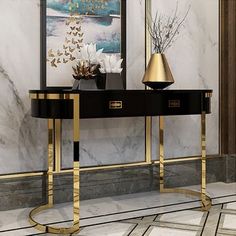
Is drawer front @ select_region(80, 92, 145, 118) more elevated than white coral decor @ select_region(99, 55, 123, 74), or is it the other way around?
white coral decor @ select_region(99, 55, 123, 74)

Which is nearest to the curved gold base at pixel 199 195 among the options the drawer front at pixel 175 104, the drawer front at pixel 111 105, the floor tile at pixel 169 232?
the floor tile at pixel 169 232

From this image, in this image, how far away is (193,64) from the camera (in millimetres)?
3062

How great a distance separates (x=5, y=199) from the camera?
2.46m

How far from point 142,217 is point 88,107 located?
0.68m

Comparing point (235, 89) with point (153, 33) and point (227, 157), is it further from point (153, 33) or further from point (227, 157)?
point (153, 33)

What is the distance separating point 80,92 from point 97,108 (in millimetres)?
119

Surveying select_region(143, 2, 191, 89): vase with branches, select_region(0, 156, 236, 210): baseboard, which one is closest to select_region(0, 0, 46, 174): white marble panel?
select_region(0, 156, 236, 210): baseboard

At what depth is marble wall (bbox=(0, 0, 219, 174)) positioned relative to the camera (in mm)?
2459

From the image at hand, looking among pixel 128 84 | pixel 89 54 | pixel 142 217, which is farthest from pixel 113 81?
pixel 142 217

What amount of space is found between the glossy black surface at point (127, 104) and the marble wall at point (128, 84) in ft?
1.03

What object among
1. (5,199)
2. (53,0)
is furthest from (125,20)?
(5,199)

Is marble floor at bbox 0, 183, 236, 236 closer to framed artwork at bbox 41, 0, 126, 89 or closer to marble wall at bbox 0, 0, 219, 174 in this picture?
marble wall at bbox 0, 0, 219, 174

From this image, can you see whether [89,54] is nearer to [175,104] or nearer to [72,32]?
[72,32]

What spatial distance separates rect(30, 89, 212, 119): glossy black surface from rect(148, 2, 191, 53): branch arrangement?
0.56 metres
